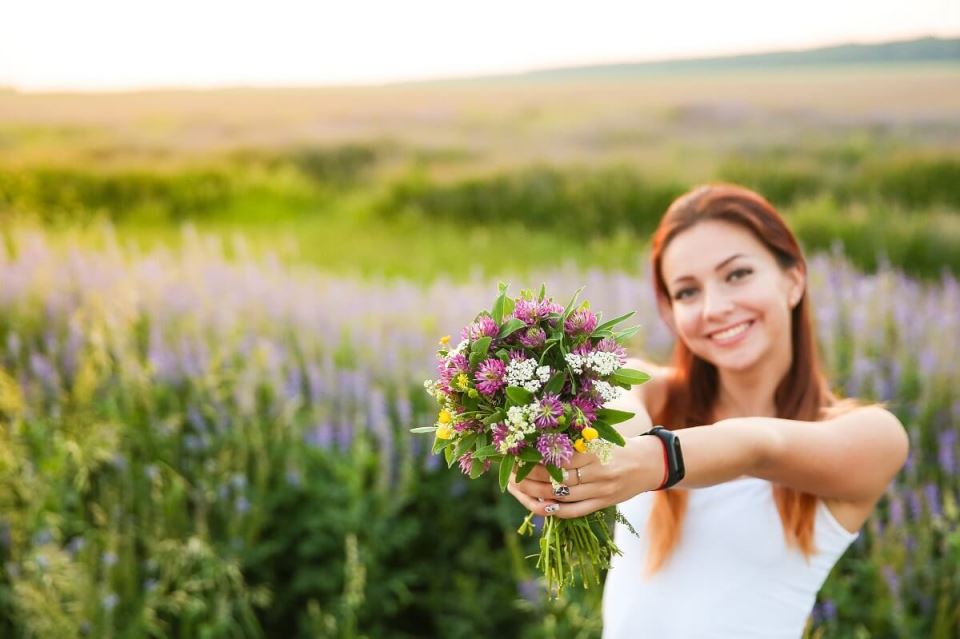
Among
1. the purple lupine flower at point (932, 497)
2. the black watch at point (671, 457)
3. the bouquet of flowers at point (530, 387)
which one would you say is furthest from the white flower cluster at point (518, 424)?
the purple lupine flower at point (932, 497)

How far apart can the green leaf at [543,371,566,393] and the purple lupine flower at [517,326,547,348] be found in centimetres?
6

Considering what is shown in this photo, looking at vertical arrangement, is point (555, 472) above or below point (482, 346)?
below

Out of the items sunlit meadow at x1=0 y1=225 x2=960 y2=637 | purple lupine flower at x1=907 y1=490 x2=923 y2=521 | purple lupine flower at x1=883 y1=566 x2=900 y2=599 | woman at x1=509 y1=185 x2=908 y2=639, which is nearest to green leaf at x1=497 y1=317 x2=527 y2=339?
woman at x1=509 y1=185 x2=908 y2=639

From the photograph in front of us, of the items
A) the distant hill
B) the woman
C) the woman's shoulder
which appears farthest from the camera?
the distant hill

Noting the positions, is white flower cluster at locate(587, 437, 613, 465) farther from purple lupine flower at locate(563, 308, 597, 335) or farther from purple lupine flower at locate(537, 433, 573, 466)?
purple lupine flower at locate(563, 308, 597, 335)

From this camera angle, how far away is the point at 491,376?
1.27 m

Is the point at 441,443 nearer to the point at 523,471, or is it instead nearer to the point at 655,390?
the point at 523,471

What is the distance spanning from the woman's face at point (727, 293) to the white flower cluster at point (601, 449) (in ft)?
2.05

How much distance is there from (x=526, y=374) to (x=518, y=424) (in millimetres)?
70

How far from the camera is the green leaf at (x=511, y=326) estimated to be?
4.28ft

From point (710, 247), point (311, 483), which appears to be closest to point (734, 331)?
point (710, 247)

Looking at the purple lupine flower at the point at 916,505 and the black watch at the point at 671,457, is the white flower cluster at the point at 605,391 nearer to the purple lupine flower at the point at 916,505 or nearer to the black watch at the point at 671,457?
the black watch at the point at 671,457

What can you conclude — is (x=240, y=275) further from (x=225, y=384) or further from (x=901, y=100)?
(x=901, y=100)

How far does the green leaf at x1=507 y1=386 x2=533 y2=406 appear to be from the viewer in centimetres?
124
